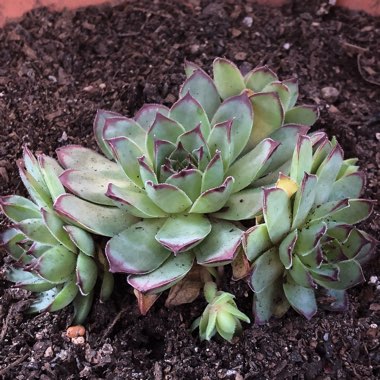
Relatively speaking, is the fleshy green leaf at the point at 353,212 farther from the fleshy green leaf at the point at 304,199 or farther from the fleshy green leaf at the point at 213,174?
the fleshy green leaf at the point at 213,174

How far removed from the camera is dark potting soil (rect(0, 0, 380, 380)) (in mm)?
1295

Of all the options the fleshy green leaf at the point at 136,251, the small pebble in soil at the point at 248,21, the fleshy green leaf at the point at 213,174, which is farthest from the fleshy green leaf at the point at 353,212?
the small pebble in soil at the point at 248,21

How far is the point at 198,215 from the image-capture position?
1294 mm

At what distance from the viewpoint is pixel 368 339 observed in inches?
53.5

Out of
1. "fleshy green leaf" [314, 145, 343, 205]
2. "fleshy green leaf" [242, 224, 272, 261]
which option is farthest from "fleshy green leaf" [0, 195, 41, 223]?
"fleshy green leaf" [314, 145, 343, 205]

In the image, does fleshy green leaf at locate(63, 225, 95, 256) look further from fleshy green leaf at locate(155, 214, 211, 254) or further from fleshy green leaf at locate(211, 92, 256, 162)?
fleshy green leaf at locate(211, 92, 256, 162)

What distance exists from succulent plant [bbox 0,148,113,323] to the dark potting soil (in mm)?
81

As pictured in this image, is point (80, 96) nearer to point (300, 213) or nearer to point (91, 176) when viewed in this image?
point (91, 176)

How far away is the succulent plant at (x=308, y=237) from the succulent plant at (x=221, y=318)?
0.06 meters

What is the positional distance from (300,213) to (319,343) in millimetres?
304

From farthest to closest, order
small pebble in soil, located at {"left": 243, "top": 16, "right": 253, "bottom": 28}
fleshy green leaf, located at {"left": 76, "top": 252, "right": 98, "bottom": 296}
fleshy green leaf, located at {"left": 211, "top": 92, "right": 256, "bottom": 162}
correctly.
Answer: small pebble in soil, located at {"left": 243, "top": 16, "right": 253, "bottom": 28}, fleshy green leaf, located at {"left": 211, "top": 92, "right": 256, "bottom": 162}, fleshy green leaf, located at {"left": 76, "top": 252, "right": 98, "bottom": 296}

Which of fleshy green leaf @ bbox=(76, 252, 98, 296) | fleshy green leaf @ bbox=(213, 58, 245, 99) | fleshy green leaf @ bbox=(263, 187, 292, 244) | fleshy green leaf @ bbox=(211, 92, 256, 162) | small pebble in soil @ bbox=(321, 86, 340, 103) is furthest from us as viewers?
small pebble in soil @ bbox=(321, 86, 340, 103)

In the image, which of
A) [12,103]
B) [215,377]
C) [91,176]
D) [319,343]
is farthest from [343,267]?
[12,103]

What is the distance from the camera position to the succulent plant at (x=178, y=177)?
4.02ft
